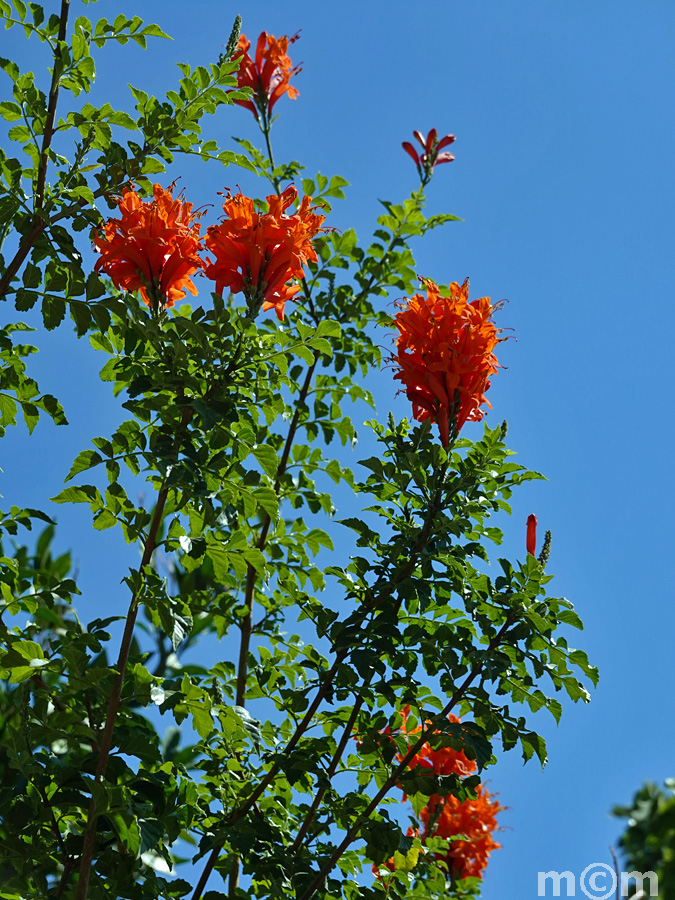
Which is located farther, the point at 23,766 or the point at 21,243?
the point at 21,243

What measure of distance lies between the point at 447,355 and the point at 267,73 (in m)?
2.04

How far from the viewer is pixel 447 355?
2.54 meters

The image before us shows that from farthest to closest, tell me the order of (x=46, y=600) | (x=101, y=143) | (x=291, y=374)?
(x=291, y=374), (x=46, y=600), (x=101, y=143)

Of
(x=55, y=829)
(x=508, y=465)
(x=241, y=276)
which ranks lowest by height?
(x=55, y=829)

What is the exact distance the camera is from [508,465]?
2.44m

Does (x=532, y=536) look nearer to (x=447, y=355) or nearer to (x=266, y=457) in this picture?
(x=447, y=355)

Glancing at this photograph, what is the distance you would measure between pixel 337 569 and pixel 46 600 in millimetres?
847

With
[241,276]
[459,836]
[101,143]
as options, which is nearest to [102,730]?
[241,276]

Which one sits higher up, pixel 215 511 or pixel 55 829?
pixel 215 511

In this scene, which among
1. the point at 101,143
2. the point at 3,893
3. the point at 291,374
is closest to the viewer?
the point at 3,893

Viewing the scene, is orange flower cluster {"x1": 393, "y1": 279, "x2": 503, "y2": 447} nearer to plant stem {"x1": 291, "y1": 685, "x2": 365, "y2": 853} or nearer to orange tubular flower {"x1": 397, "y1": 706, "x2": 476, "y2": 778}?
plant stem {"x1": 291, "y1": 685, "x2": 365, "y2": 853}

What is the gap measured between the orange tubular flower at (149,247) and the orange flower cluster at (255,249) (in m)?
0.08

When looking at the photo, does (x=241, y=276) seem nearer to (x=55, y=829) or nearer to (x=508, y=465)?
(x=508, y=465)

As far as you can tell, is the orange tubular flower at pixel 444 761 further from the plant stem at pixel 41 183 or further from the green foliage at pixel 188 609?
the plant stem at pixel 41 183
